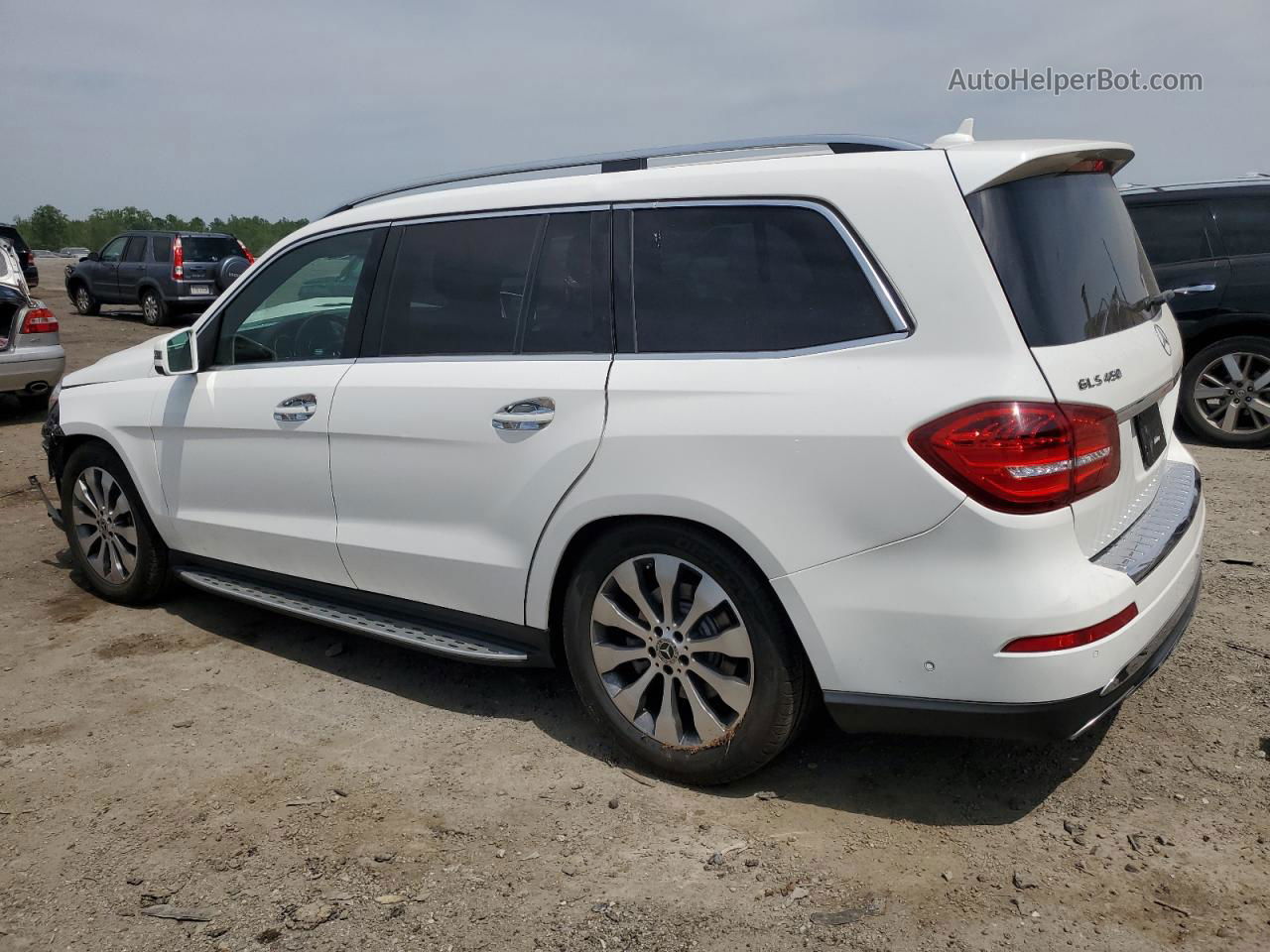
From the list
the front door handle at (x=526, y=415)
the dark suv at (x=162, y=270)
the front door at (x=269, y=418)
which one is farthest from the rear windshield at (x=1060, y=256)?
the dark suv at (x=162, y=270)

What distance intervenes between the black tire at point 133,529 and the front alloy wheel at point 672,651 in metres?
2.58

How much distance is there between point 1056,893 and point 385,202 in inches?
127

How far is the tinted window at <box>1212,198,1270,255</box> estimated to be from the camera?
7.90 m

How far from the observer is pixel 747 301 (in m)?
3.11

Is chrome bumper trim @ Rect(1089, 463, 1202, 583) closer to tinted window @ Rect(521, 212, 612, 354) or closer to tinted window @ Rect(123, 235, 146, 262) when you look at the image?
tinted window @ Rect(521, 212, 612, 354)

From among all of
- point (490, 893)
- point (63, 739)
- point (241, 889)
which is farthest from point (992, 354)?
point (63, 739)

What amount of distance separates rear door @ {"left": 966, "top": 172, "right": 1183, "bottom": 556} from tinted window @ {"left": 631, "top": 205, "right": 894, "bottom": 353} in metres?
0.37

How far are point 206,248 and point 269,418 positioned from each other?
56.1 ft

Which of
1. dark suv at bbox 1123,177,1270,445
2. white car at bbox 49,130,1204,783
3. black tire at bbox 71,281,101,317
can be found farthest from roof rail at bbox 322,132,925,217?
black tire at bbox 71,281,101,317

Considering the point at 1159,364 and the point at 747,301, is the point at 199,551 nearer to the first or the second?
the point at 747,301

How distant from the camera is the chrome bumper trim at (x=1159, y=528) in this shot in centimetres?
291

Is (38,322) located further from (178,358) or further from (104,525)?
(178,358)

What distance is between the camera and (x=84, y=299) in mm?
21422

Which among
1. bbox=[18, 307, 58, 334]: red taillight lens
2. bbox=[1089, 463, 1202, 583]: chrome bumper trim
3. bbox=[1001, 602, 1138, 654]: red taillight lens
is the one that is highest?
bbox=[18, 307, 58, 334]: red taillight lens
